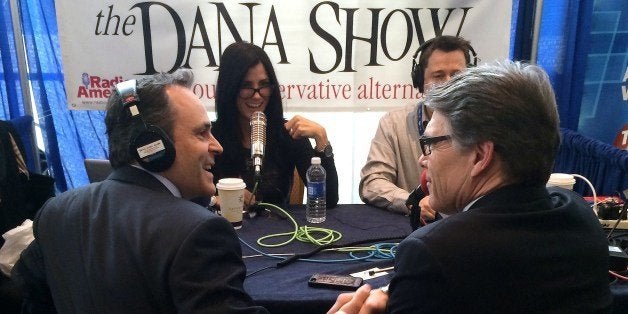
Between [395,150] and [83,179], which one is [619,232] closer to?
[395,150]

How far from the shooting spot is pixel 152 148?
1.04m

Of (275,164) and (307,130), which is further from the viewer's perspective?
(275,164)

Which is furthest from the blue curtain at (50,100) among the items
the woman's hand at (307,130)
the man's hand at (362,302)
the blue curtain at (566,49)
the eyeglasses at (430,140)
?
the blue curtain at (566,49)

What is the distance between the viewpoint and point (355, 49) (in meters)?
2.76

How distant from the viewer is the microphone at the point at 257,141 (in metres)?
1.82

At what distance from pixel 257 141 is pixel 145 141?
84 cm

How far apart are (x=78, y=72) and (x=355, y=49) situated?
5.37ft

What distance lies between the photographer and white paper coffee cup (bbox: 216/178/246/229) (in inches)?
65.2

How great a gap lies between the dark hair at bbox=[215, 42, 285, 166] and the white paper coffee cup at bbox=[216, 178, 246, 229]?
0.52 m

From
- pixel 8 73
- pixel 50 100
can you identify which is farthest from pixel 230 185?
pixel 8 73

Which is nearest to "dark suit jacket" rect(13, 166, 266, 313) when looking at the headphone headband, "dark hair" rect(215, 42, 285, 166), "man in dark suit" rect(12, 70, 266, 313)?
"man in dark suit" rect(12, 70, 266, 313)

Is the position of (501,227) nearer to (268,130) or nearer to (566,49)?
(268,130)

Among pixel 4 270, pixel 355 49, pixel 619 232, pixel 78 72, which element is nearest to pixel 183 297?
pixel 4 270

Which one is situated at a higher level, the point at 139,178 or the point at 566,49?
the point at 566,49
